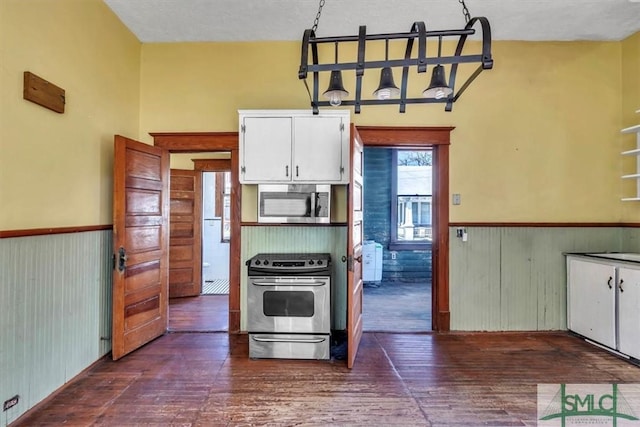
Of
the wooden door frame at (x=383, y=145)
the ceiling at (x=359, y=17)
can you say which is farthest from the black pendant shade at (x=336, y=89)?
the wooden door frame at (x=383, y=145)

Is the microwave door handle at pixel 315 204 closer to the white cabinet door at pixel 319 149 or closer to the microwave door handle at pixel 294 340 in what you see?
the white cabinet door at pixel 319 149

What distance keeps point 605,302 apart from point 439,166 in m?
1.96

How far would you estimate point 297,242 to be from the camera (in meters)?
3.50

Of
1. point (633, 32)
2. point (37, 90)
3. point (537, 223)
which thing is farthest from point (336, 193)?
point (633, 32)

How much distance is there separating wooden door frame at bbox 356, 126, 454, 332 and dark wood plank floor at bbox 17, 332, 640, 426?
15.0 inches

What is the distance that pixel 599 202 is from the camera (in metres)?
3.54

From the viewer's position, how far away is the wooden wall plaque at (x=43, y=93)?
2066mm

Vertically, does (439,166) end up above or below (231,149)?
below

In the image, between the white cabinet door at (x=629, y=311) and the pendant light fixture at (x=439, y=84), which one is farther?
the white cabinet door at (x=629, y=311)

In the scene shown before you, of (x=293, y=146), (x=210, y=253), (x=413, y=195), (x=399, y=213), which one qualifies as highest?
(x=293, y=146)

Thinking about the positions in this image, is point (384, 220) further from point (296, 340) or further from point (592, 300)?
point (296, 340)

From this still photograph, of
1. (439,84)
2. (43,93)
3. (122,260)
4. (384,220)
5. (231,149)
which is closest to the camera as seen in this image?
(439,84)

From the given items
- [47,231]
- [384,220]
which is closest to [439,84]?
[47,231]

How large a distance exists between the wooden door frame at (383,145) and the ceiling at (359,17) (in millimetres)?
1000
